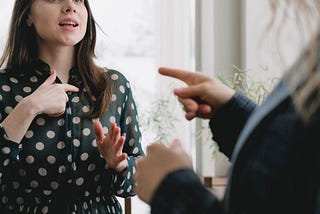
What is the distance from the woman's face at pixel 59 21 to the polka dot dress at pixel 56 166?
17 centimetres

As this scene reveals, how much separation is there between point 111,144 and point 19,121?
0.27 meters

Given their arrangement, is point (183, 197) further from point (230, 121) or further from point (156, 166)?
point (230, 121)

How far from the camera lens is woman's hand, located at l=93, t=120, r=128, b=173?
157cm

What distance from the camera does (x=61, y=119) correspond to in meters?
1.73

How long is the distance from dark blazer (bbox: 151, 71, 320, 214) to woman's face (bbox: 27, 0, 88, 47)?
113 centimetres

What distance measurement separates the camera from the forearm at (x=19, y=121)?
1.59 m

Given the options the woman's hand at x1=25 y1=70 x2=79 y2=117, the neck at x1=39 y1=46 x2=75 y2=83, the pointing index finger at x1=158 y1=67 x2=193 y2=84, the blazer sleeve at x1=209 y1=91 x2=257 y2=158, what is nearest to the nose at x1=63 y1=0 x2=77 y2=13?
the neck at x1=39 y1=46 x2=75 y2=83

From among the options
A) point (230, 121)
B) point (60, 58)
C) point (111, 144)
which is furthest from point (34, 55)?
point (230, 121)

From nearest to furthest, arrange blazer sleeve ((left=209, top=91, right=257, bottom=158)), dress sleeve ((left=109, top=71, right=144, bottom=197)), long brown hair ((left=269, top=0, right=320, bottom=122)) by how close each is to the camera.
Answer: long brown hair ((left=269, top=0, right=320, bottom=122))
blazer sleeve ((left=209, top=91, right=257, bottom=158))
dress sleeve ((left=109, top=71, right=144, bottom=197))

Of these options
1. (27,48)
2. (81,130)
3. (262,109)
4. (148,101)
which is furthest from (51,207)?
(148,101)

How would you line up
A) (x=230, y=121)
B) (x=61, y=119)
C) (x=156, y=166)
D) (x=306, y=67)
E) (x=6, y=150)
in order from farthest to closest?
1. (x=61, y=119)
2. (x=6, y=150)
3. (x=230, y=121)
4. (x=156, y=166)
5. (x=306, y=67)

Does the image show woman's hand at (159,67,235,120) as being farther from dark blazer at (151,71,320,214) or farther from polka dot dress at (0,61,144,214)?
polka dot dress at (0,61,144,214)

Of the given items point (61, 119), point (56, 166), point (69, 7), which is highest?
point (69, 7)

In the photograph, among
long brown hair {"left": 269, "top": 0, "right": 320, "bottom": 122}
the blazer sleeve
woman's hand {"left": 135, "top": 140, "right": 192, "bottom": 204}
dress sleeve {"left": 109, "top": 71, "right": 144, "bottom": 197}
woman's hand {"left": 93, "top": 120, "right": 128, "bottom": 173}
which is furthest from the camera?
dress sleeve {"left": 109, "top": 71, "right": 144, "bottom": 197}
